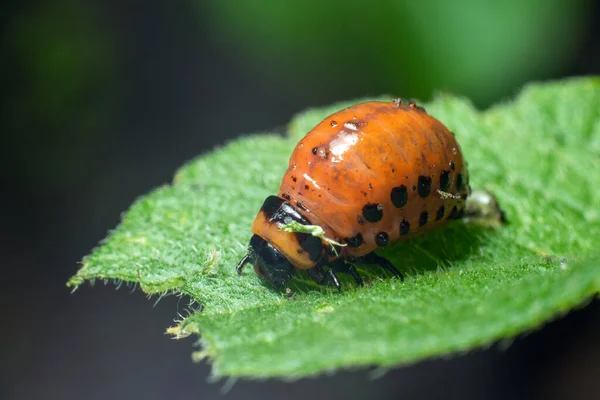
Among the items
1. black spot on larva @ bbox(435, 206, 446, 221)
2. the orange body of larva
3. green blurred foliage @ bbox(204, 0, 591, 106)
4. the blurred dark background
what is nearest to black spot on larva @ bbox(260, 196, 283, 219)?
the orange body of larva

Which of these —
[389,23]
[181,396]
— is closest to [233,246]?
[181,396]

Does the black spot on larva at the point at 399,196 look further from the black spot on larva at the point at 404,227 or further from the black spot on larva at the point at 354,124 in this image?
the black spot on larva at the point at 354,124

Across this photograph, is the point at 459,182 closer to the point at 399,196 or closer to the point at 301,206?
the point at 399,196

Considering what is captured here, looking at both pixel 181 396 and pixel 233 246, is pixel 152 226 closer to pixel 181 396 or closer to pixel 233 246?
pixel 233 246

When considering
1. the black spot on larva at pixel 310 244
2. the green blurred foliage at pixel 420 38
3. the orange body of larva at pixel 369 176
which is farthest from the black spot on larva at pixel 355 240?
the green blurred foliage at pixel 420 38

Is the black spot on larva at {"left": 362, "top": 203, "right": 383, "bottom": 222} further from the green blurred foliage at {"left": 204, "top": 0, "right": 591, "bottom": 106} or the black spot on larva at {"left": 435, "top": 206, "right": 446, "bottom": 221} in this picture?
the green blurred foliage at {"left": 204, "top": 0, "right": 591, "bottom": 106}

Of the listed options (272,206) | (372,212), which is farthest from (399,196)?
(272,206)
